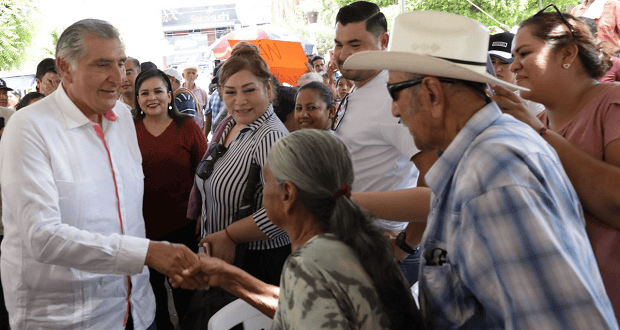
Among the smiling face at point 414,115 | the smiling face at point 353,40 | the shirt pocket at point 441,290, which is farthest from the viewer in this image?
the smiling face at point 353,40

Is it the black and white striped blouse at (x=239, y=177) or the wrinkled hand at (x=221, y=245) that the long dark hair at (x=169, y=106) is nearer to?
the black and white striped blouse at (x=239, y=177)

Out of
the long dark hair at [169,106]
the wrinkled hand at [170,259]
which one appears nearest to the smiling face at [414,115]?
the wrinkled hand at [170,259]

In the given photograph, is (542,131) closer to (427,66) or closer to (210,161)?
(427,66)

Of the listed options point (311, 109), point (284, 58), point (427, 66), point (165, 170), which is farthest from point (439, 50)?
point (284, 58)

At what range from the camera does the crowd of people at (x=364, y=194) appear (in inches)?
50.3

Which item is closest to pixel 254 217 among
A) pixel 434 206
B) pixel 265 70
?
pixel 265 70

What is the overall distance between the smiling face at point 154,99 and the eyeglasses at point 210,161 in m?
1.17

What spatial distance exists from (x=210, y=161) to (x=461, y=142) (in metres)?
2.12

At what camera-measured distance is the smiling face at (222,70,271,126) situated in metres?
3.19

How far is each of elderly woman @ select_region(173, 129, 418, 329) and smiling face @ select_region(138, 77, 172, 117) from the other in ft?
9.01

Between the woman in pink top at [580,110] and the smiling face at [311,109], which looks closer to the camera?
the woman in pink top at [580,110]

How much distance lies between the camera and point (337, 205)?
169cm

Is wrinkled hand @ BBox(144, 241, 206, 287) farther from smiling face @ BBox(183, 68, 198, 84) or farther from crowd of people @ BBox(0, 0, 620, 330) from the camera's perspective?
smiling face @ BBox(183, 68, 198, 84)

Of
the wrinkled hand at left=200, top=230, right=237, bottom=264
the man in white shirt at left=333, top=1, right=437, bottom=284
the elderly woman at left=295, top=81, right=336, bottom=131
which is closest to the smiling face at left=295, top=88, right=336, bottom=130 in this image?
the elderly woman at left=295, top=81, right=336, bottom=131
